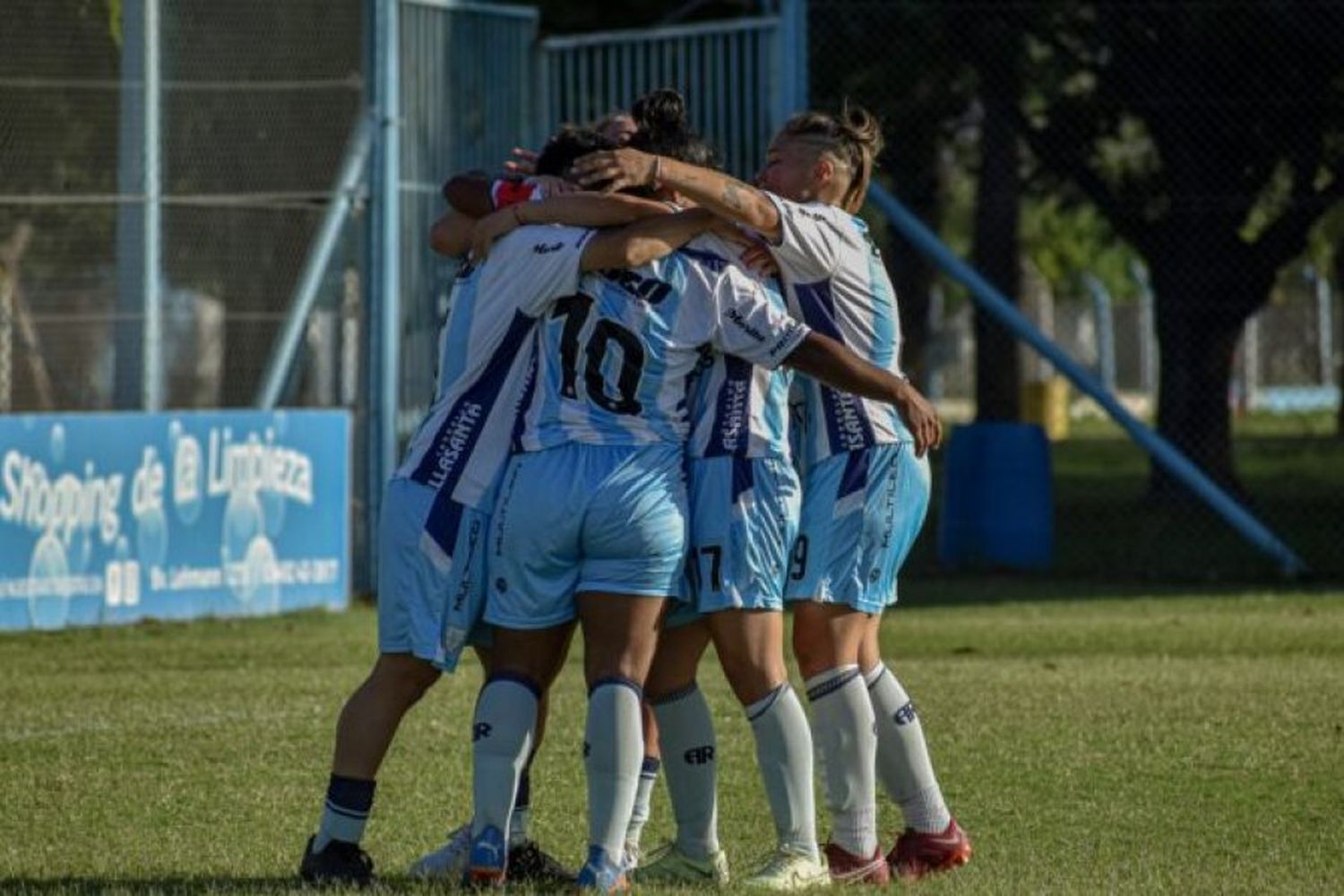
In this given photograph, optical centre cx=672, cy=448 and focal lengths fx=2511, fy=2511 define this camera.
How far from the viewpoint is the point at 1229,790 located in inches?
317

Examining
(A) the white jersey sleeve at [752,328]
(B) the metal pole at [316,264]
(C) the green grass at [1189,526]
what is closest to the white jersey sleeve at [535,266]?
(A) the white jersey sleeve at [752,328]

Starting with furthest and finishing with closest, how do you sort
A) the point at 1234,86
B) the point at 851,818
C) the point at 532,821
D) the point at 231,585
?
1. the point at 1234,86
2. the point at 231,585
3. the point at 532,821
4. the point at 851,818

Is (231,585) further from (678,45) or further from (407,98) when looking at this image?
(678,45)

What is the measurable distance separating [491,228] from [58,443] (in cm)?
776

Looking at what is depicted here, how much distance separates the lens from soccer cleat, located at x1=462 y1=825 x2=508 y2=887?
611 cm

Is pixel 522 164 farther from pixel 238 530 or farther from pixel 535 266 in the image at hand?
pixel 238 530

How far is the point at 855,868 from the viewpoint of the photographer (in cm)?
655

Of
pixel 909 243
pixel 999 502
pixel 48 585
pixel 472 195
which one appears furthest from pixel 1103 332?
pixel 472 195

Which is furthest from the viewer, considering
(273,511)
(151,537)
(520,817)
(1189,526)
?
(1189,526)

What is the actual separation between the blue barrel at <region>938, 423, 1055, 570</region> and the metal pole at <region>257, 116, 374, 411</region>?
15.0ft

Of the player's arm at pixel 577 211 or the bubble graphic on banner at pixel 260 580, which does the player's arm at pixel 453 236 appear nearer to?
the player's arm at pixel 577 211

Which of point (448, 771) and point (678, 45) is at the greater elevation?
point (678, 45)

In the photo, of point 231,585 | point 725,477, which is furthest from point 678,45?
point 725,477

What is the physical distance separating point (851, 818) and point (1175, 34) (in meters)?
12.5
